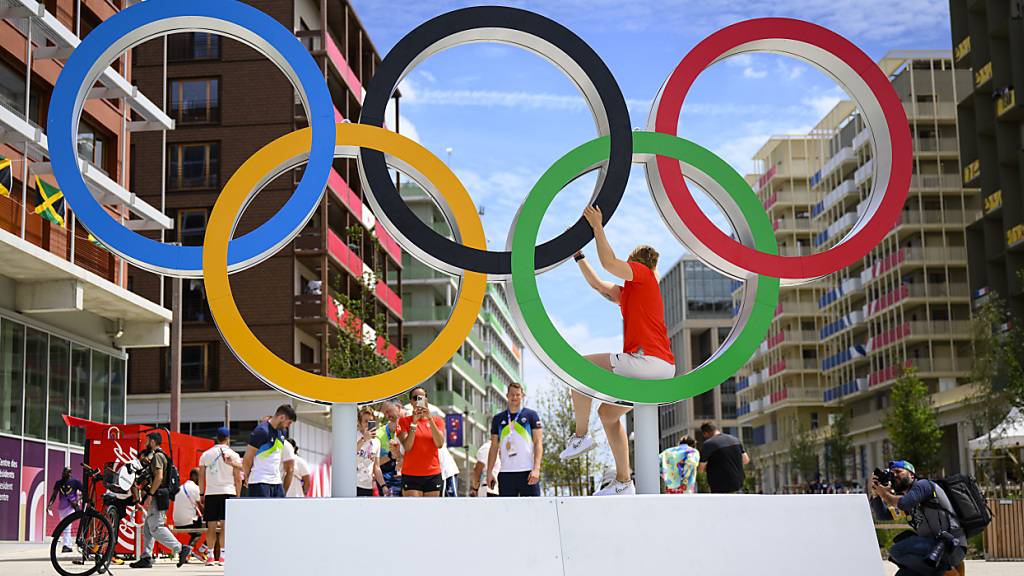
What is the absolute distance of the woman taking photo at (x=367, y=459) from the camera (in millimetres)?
14477

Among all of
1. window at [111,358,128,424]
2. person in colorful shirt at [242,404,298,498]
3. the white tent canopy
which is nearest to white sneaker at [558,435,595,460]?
person in colorful shirt at [242,404,298,498]

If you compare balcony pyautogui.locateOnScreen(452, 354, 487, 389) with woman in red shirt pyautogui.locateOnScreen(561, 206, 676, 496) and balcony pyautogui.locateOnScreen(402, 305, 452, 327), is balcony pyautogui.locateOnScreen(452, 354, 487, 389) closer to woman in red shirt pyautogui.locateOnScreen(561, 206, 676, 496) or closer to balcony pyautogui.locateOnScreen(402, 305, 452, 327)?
balcony pyautogui.locateOnScreen(402, 305, 452, 327)

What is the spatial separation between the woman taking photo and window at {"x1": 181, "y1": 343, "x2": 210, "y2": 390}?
102 feet

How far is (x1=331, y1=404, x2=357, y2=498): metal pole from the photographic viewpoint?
9.12 meters

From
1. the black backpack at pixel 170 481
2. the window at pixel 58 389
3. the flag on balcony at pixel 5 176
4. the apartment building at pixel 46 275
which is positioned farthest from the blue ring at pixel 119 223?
the window at pixel 58 389

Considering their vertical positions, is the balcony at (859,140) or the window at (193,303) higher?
the balcony at (859,140)

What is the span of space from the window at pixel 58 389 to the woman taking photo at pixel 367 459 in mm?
15164

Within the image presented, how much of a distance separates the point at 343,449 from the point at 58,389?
2095 cm

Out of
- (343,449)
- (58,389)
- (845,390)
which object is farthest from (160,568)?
(845,390)

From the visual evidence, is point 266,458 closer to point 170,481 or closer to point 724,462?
point 170,481

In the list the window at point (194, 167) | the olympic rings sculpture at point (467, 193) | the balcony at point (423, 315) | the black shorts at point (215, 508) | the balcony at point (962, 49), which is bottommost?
the black shorts at point (215, 508)

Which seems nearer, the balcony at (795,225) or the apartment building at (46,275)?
the apartment building at (46,275)

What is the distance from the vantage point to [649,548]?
8414 millimetres

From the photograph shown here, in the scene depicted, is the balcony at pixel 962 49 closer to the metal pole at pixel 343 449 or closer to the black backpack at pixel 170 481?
the black backpack at pixel 170 481
